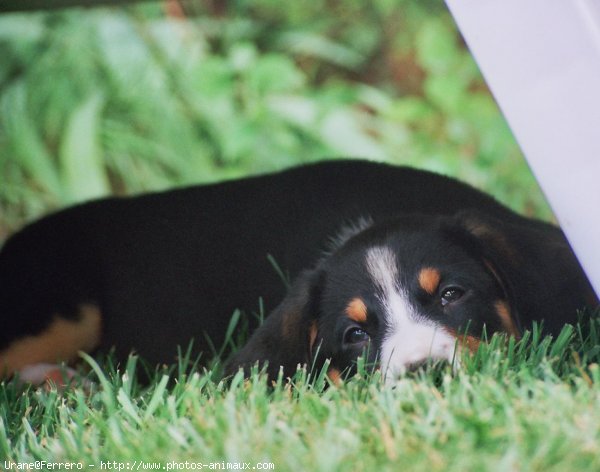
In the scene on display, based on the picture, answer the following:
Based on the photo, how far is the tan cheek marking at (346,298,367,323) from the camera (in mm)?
2723

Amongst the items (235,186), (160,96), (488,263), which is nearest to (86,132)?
(160,96)

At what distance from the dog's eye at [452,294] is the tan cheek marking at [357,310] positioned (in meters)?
0.22

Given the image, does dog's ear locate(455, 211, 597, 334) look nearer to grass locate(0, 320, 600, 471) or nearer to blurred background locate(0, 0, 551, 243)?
grass locate(0, 320, 600, 471)

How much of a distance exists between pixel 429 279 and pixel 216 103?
3.18 metres

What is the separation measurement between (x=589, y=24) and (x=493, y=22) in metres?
0.22

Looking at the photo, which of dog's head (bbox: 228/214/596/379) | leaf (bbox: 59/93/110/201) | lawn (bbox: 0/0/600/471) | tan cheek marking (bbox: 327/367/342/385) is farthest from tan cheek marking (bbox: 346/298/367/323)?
leaf (bbox: 59/93/110/201)

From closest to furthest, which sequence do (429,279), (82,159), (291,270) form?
1. (429,279)
2. (291,270)
3. (82,159)

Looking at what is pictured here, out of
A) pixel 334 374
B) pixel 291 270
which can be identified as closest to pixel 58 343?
pixel 291 270

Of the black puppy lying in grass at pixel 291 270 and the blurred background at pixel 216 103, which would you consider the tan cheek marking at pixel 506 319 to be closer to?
the black puppy lying in grass at pixel 291 270

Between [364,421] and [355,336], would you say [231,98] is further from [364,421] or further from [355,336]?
[364,421]

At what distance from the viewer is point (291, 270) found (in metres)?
3.50

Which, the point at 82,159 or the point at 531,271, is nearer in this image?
the point at 531,271

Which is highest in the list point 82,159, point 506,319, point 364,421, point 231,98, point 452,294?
point 82,159

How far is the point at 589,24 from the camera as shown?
2.00 meters
